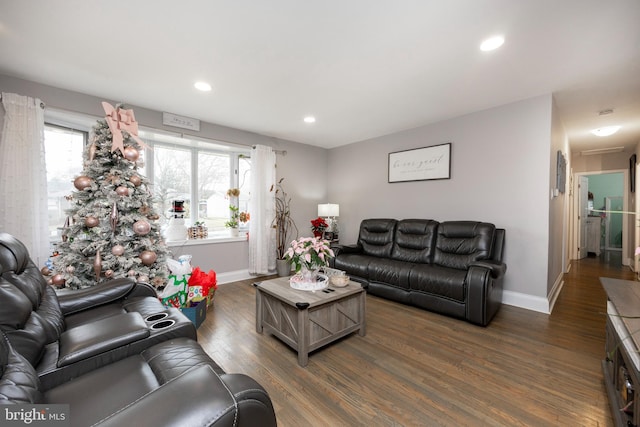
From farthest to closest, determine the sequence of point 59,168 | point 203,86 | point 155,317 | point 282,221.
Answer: point 282,221, point 59,168, point 203,86, point 155,317

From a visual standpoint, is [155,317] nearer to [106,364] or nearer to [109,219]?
[106,364]

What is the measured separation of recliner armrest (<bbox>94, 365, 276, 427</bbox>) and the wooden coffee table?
46.0 inches

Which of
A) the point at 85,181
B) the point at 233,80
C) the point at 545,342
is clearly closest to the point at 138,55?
the point at 233,80

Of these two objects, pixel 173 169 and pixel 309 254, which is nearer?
pixel 309 254

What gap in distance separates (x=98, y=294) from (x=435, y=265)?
134 inches

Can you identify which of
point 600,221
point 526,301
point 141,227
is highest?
point 141,227

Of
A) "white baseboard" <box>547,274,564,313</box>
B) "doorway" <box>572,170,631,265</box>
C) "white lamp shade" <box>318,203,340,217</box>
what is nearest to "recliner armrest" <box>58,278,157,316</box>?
"white lamp shade" <box>318,203,340,217</box>

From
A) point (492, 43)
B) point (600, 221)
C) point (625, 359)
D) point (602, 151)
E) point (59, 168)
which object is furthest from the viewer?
point (600, 221)

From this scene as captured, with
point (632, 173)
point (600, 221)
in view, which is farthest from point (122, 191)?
point (600, 221)

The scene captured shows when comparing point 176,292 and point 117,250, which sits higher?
point 117,250

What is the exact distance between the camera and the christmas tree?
7.77 ft

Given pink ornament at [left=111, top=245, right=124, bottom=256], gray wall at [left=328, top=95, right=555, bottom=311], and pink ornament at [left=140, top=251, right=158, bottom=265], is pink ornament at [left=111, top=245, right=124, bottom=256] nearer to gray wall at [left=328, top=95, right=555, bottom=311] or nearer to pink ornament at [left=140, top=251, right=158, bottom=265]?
pink ornament at [left=140, top=251, right=158, bottom=265]

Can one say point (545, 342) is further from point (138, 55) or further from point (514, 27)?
point (138, 55)

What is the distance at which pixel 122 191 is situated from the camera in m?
2.47
